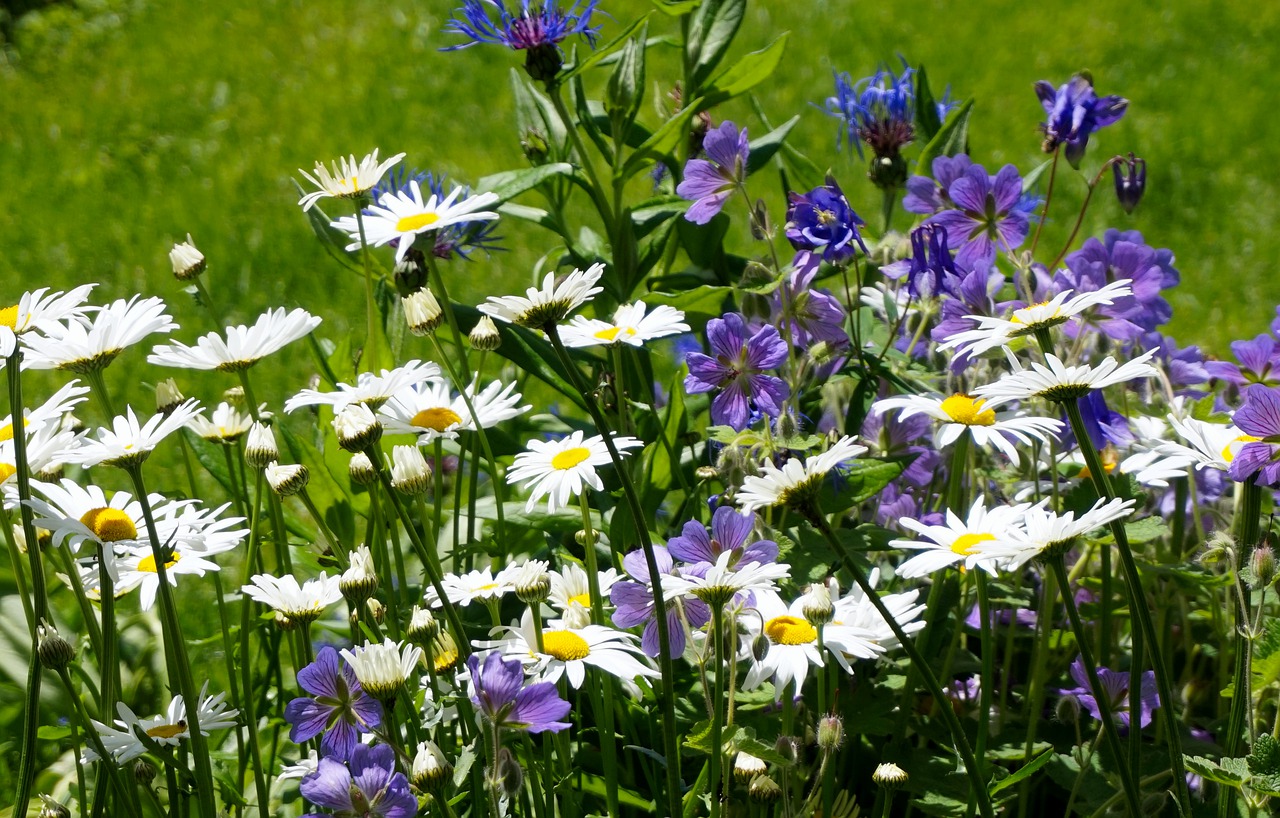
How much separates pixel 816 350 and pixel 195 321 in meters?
1.99

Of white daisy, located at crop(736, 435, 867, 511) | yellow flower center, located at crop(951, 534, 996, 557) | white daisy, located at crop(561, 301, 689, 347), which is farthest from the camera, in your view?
white daisy, located at crop(561, 301, 689, 347)

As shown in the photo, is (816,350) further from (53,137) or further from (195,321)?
(53,137)

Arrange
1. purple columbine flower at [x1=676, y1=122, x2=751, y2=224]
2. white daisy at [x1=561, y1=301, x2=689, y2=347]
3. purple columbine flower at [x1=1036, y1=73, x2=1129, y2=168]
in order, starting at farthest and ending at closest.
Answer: purple columbine flower at [x1=1036, y1=73, x2=1129, y2=168] → purple columbine flower at [x1=676, y1=122, x2=751, y2=224] → white daisy at [x1=561, y1=301, x2=689, y2=347]

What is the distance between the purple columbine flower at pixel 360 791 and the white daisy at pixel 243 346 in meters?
0.32

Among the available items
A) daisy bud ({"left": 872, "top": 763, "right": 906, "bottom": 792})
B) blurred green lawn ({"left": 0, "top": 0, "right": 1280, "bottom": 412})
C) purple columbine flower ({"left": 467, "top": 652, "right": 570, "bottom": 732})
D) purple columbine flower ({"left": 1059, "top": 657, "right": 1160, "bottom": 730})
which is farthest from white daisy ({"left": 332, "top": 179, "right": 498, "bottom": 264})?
blurred green lawn ({"left": 0, "top": 0, "right": 1280, "bottom": 412})

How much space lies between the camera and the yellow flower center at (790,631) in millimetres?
833

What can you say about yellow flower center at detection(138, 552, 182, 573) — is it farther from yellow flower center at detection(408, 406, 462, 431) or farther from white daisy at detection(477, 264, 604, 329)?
white daisy at detection(477, 264, 604, 329)

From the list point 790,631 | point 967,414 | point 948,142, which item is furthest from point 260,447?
point 948,142

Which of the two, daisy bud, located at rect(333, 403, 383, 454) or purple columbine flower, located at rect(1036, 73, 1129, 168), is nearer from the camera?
daisy bud, located at rect(333, 403, 383, 454)

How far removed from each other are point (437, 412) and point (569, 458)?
121 millimetres

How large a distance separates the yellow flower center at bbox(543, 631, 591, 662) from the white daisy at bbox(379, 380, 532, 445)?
173mm

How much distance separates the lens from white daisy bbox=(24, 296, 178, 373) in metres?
0.82

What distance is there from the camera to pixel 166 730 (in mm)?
862

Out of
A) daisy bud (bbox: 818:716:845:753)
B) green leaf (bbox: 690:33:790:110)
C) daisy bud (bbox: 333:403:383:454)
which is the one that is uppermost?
green leaf (bbox: 690:33:790:110)
